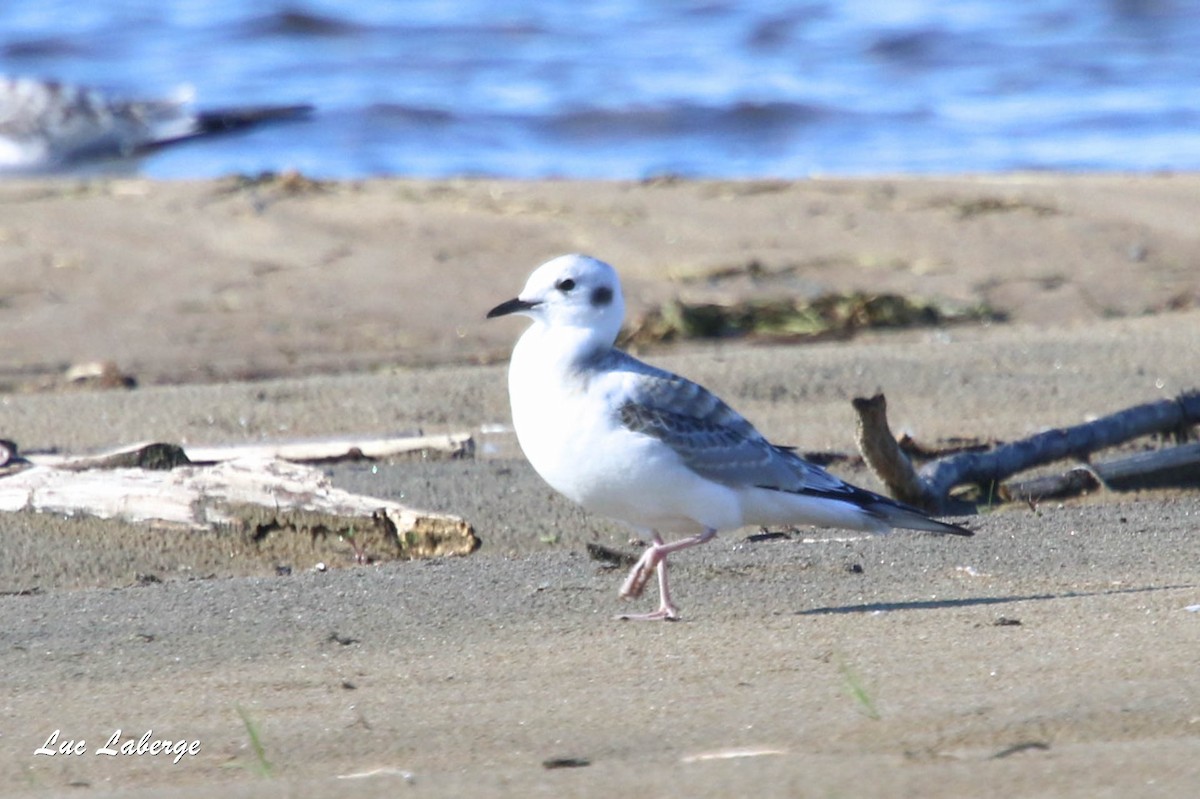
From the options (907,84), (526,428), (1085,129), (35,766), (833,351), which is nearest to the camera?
(35,766)

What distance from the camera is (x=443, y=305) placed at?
9195 mm

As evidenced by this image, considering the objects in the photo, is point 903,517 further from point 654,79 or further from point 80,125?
point 654,79

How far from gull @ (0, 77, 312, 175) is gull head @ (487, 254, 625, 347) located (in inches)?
383

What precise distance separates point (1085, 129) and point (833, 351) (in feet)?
26.5

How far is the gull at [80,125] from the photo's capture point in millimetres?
13719

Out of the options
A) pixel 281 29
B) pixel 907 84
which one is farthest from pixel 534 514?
pixel 281 29

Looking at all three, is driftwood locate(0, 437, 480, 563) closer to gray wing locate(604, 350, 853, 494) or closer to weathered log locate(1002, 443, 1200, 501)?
gray wing locate(604, 350, 853, 494)

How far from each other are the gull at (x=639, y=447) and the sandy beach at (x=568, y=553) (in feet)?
0.59

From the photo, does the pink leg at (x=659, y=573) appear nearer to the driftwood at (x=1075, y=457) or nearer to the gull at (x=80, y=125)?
the driftwood at (x=1075, y=457)

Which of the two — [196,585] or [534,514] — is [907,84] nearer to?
[534,514]

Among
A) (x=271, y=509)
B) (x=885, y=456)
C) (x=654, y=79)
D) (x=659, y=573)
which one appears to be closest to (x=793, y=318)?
(x=885, y=456)

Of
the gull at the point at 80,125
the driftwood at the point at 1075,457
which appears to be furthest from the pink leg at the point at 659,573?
the gull at the point at 80,125

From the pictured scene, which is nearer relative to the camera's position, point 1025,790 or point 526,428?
point 1025,790

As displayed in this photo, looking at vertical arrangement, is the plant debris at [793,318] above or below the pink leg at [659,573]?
below
